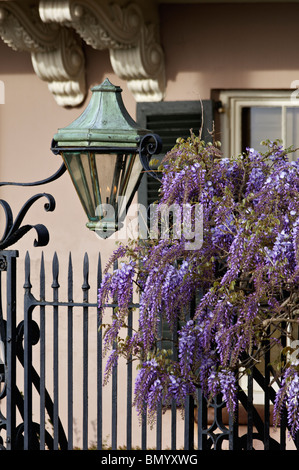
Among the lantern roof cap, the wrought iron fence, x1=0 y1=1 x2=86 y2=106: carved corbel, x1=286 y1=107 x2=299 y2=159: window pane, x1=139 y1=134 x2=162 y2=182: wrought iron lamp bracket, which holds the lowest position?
the wrought iron fence

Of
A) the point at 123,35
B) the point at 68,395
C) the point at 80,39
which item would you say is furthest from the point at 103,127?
the point at 80,39

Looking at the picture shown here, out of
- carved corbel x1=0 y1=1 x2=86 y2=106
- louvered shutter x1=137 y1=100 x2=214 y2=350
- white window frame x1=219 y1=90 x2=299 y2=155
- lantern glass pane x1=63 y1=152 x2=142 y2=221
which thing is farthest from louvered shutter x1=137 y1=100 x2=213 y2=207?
lantern glass pane x1=63 y1=152 x2=142 y2=221

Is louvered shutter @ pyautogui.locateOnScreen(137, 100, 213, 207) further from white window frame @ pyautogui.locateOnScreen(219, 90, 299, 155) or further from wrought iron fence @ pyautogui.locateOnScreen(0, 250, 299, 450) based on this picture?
wrought iron fence @ pyautogui.locateOnScreen(0, 250, 299, 450)

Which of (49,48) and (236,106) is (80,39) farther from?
(236,106)

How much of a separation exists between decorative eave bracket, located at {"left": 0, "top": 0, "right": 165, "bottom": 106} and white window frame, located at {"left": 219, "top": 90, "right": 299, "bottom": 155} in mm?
461

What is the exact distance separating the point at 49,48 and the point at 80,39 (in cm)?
28

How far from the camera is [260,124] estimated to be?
718 cm

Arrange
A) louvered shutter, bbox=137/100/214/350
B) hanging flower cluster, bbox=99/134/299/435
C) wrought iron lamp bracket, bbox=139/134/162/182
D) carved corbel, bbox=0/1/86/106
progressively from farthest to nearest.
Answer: louvered shutter, bbox=137/100/214/350, carved corbel, bbox=0/1/86/106, wrought iron lamp bracket, bbox=139/134/162/182, hanging flower cluster, bbox=99/134/299/435

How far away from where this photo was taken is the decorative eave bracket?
22.0 ft

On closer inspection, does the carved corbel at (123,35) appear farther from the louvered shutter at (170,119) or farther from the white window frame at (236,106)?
the white window frame at (236,106)

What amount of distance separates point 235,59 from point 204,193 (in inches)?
132
